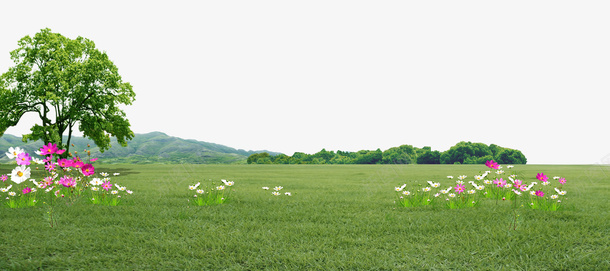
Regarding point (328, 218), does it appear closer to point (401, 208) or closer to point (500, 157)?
point (401, 208)

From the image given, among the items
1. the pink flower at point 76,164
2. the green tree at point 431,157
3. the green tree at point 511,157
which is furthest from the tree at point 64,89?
the green tree at point 511,157

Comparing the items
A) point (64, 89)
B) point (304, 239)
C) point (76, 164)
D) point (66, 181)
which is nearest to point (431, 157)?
point (64, 89)

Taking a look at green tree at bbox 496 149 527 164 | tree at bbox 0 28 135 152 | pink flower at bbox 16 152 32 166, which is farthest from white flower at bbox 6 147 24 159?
green tree at bbox 496 149 527 164

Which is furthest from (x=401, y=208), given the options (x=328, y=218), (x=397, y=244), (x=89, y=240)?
(x=89, y=240)

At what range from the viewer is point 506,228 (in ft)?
16.1

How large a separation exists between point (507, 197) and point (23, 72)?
30056 mm

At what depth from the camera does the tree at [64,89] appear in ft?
72.7

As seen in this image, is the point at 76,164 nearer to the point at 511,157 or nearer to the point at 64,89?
the point at 64,89

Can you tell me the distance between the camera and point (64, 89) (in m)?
21.9

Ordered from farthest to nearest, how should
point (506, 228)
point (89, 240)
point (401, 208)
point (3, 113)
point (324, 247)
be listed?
point (3, 113), point (401, 208), point (506, 228), point (89, 240), point (324, 247)

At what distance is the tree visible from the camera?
22156 millimetres

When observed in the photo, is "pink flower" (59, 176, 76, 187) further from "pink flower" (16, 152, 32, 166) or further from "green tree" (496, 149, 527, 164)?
"green tree" (496, 149, 527, 164)

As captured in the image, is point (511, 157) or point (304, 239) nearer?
point (304, 239)

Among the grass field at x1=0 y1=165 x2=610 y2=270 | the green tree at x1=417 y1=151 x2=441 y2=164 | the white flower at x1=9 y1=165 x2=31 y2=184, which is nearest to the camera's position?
the grass field at x1=0 y1=165 x2=610 y2=270
